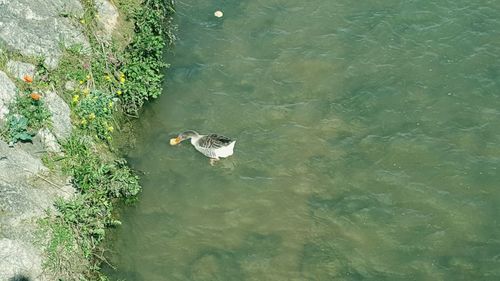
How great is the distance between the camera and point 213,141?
43.2ft

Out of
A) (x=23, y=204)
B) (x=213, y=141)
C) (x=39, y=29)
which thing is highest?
(x=39, y=29)

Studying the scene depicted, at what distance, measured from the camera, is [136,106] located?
14438mm

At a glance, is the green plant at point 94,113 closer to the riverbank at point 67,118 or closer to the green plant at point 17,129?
the riverbank at point 67,118

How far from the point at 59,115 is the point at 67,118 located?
0.20 metres

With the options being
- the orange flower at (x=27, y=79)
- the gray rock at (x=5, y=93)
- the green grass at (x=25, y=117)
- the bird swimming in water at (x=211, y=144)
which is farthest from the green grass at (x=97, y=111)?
the bird swimming in water at (x=211, y=144)

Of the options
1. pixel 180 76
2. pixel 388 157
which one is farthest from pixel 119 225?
pixel 388 157

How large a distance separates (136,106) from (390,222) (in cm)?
643

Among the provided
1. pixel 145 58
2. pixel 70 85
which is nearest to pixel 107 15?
pixel 145 58

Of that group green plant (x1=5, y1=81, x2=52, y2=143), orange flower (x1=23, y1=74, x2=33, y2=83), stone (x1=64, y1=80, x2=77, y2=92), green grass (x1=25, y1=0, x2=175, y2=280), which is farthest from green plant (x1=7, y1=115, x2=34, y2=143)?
stone (x1=64, y1=80, x2=77, y2=92)

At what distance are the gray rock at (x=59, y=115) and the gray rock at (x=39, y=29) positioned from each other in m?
0.97

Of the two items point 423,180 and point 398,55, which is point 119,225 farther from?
point 398,55

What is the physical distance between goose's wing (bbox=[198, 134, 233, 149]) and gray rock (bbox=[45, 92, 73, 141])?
2.83 metres

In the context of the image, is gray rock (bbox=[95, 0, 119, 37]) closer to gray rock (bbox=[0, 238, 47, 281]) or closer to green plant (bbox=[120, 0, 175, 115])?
green plant (bbox=[120, 0, 175, 115])

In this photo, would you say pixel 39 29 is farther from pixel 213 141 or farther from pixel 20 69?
pixel 213 141
